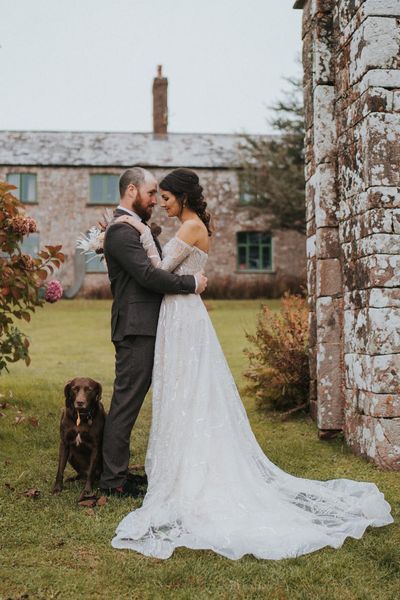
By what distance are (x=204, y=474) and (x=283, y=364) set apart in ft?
11.1

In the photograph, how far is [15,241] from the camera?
20.6ft

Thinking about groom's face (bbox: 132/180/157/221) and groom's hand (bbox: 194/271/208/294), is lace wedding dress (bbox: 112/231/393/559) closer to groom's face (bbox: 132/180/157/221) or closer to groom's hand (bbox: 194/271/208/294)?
groom's hand (bbox: 194/271/208/294)

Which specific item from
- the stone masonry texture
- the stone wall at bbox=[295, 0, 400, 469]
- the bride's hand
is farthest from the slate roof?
the bride's hand

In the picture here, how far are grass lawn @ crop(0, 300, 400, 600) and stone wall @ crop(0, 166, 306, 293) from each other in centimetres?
2145

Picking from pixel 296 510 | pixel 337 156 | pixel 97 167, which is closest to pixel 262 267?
pixel 97 167

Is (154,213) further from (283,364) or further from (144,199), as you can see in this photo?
(144,199)

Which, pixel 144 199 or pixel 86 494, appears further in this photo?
pixel 144 199

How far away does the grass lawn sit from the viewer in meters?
3.44

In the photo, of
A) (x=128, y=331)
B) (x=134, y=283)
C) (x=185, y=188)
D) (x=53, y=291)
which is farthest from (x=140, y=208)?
(x=53, y=291)

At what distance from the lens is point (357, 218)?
Result: 5.77 m

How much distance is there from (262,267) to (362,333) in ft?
77.5

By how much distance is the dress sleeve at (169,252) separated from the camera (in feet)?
16.1

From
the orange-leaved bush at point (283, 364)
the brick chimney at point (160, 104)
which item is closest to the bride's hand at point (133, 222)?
the orange-leaved bush at point (283, 364)

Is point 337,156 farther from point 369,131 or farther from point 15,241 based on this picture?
point 15,241
